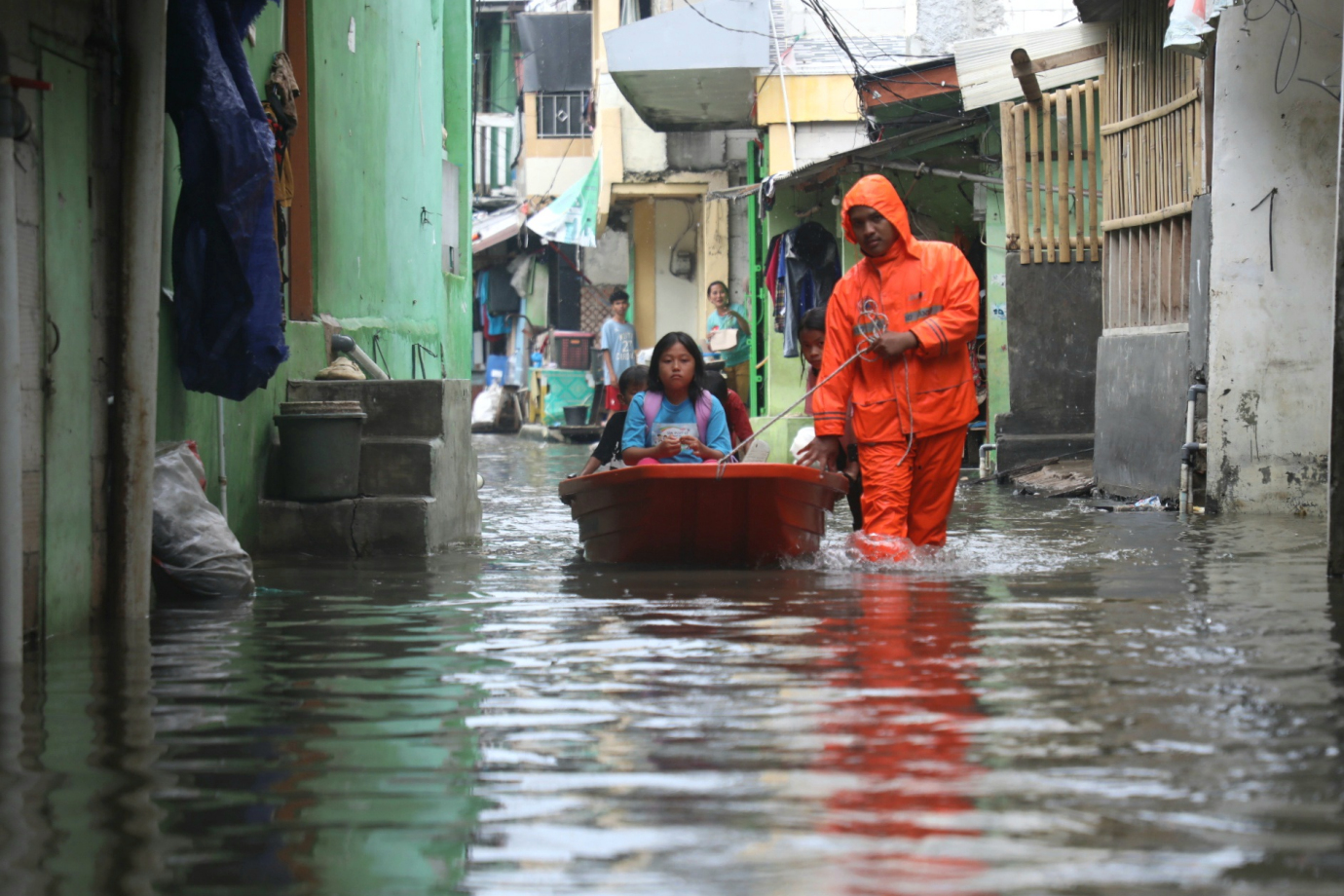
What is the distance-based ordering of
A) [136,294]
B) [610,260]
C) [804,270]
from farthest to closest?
[610,260] → [804,270] → [136,294]

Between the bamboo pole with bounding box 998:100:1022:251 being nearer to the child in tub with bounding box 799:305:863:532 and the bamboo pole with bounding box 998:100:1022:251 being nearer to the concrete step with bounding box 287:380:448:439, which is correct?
the child in tub with bounding box 799:305:863:532

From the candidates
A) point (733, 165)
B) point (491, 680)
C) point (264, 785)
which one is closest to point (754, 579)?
point (491, 680)

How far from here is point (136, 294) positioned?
5984 millimetres

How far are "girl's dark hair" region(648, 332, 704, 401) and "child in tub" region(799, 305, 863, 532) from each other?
593 millimetres

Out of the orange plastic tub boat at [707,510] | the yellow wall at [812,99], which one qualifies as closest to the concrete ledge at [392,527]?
the orange plastic tub boat at [707,510]

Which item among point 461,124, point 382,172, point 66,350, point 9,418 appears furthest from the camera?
point 461,124

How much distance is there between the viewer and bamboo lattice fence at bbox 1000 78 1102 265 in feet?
44.5

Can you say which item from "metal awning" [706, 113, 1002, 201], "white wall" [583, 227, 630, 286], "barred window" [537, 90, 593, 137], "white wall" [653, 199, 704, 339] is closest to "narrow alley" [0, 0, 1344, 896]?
"metal awning" [706, 113, 1002, 201]

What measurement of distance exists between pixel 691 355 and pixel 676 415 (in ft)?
1.10

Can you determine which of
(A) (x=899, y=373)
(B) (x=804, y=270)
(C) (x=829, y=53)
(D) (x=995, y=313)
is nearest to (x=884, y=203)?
(A) (x=899, y=373)

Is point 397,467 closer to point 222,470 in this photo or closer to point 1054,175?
point 222,470

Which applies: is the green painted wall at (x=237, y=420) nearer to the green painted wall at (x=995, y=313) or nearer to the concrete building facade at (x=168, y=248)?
the concrete building facade at (x=168, y=248)

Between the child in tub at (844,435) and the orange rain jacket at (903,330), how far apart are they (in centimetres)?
20

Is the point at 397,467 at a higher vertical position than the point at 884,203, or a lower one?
lower
